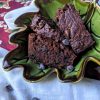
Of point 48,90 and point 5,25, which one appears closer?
point 48,90

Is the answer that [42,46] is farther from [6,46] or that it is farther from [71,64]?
[6,46]

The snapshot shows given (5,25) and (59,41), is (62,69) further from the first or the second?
(5,25)

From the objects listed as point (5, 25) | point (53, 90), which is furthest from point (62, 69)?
point (5, 25)

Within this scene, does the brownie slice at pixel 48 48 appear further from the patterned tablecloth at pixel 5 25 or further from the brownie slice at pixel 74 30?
the patterned tablecloth at pixel 5 25

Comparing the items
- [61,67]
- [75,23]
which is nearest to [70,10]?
[75,23]

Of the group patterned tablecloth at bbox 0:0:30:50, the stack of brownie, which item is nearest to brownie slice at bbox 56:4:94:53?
the stack of brownie

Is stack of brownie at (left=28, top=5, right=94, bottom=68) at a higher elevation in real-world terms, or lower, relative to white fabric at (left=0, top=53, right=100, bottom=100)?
higher

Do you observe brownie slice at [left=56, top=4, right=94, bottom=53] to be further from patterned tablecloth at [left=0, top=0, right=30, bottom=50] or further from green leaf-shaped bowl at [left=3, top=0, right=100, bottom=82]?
patterned tablecloth at [left=0, top=0, right=30, bottom=50]
